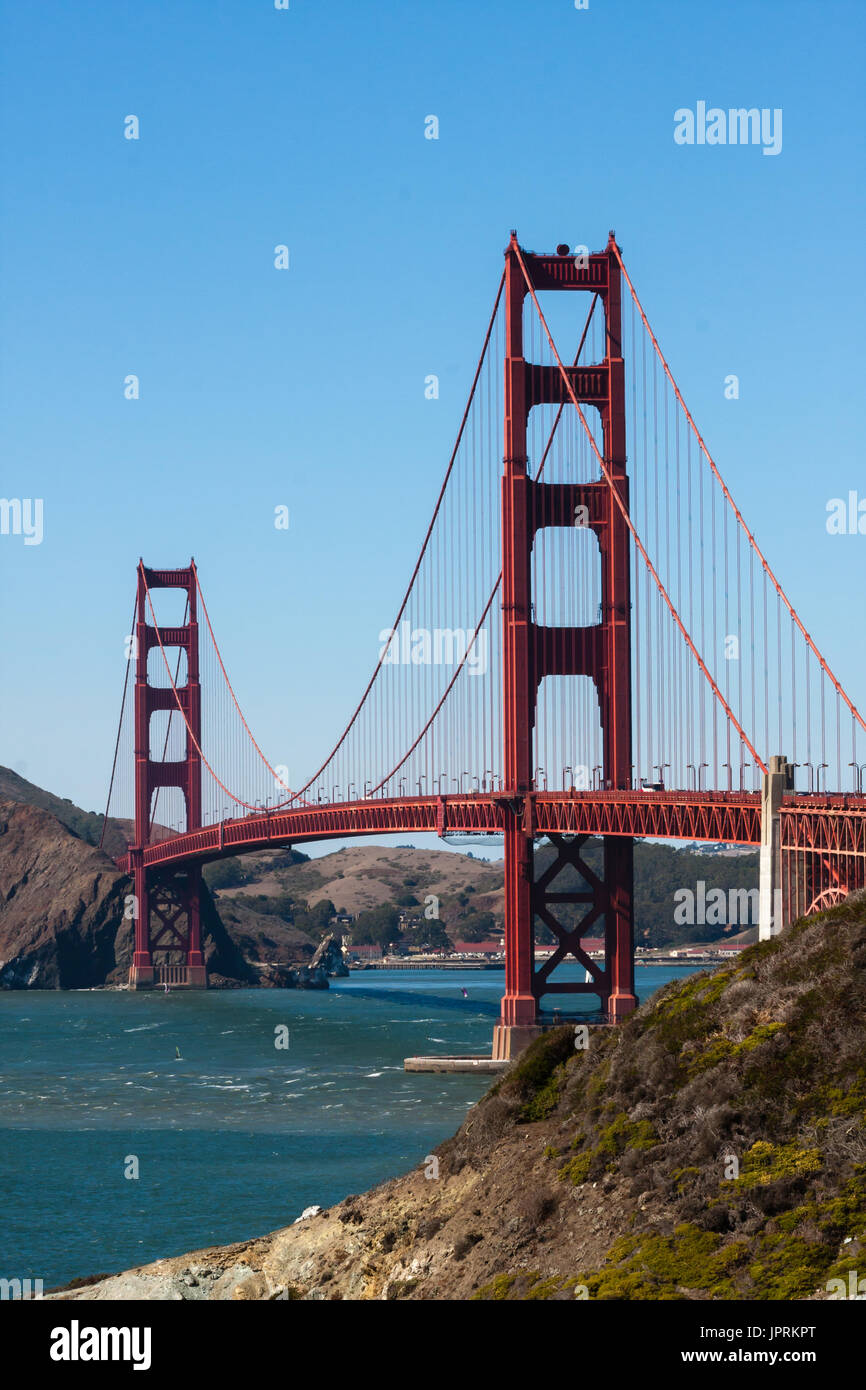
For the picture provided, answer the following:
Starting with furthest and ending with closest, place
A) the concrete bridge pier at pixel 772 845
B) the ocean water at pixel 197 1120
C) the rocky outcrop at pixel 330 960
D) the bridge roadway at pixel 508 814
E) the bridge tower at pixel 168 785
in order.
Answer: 1. the rocky outcrop at pixel 330 960
2. the bridge tower at pixel 168 785
3. the bridge roadway at pixel 508 814
4. the concrete bridge pier at pixel 772 845
5. the ocean water at pixel 197 1120

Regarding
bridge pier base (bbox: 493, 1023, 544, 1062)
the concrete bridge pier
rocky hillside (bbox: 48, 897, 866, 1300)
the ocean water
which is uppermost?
the concrete bridge pier

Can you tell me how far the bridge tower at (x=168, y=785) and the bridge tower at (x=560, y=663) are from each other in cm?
6850

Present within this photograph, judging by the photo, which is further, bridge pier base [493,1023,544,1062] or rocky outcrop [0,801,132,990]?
rocky outcrop [0,801,132,990]

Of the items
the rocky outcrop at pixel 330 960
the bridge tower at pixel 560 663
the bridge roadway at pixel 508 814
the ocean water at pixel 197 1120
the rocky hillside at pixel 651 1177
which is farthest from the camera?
the rocky outcrop at pixel 330 960

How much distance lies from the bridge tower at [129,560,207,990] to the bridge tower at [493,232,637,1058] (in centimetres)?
6850

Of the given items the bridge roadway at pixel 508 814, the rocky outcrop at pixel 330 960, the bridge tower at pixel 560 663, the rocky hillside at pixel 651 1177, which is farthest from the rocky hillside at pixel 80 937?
the rocky hillside at pixel 651 1177

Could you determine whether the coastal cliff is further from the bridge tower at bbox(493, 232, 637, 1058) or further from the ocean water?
the bridge tower at bbox(493, 232, 637, 1058)

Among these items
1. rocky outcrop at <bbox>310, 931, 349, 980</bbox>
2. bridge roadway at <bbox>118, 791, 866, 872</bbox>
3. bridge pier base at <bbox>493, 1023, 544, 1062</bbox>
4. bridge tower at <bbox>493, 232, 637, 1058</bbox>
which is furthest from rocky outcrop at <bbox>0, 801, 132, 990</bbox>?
bridge pier base at <bbox>493, 1023, 544, 1062</bbox>

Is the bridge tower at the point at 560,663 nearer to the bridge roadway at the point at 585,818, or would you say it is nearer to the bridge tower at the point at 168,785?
the bridge roadway at the point at 585,818

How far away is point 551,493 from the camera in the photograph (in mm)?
70938

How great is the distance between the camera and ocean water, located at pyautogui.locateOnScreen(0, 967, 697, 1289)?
41562mm

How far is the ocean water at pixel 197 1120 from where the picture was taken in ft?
136
